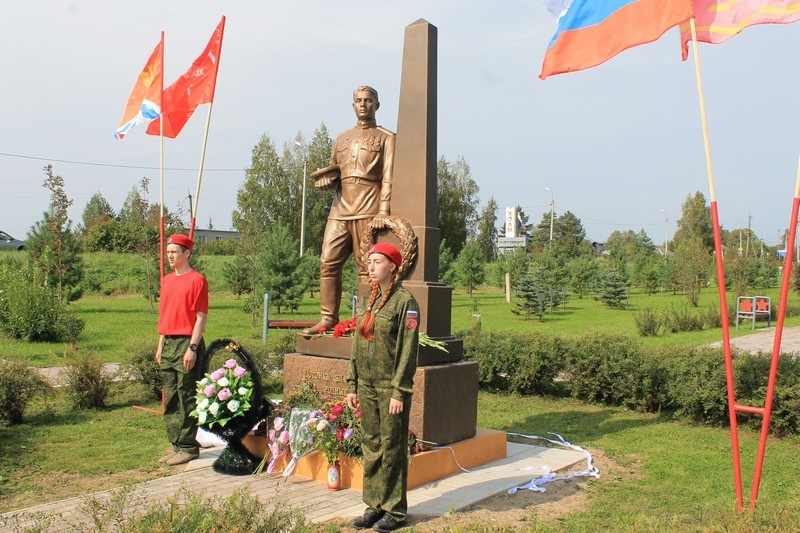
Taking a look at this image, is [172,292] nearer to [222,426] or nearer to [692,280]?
[222,426]

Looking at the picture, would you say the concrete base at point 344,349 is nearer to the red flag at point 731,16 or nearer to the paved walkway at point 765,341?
the red flag at point 731,16

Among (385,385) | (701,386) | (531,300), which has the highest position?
(531,300)

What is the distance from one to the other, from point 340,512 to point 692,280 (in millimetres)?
26066

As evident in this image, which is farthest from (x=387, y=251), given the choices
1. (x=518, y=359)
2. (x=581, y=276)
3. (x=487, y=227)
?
(x=487, y=227)

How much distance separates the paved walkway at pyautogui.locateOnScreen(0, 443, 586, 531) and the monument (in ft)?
→ 1.64

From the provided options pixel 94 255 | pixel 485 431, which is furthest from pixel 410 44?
pixel 94 255

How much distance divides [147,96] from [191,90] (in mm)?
660

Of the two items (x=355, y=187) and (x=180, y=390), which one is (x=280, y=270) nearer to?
(x=355, y=187)

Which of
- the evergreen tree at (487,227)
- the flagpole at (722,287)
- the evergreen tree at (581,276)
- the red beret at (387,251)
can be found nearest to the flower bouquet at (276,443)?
the red beret at (387,251)

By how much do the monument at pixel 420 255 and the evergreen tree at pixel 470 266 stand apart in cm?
2817

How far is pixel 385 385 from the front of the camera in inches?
180

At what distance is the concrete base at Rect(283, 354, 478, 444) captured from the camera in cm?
585

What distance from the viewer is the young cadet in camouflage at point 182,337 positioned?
6.12m

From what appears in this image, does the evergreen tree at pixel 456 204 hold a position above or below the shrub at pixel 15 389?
above
